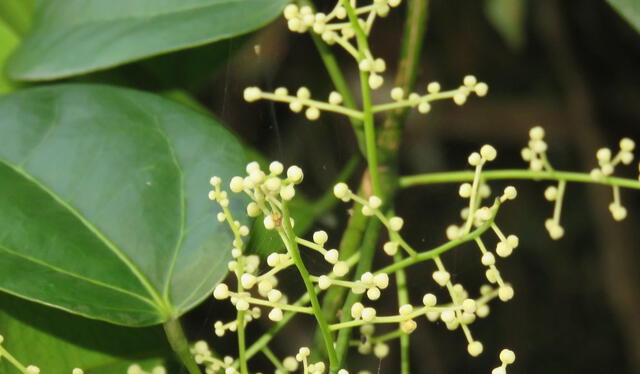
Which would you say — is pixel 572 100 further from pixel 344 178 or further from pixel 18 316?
pixel 18 316

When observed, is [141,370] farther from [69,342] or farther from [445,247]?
[445,247]

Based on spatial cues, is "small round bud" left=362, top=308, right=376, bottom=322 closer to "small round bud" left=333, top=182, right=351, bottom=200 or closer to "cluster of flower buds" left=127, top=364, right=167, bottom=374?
"small round bud" left=333, top=182, right=351, bottom=200

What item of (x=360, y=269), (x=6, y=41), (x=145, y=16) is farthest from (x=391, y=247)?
(x=6, y=41)

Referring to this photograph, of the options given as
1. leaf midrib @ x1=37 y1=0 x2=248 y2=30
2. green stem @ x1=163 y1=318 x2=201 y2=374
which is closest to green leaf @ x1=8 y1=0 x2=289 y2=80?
leaf midrib @ x1=37 y1=0 x2=248 y2=30

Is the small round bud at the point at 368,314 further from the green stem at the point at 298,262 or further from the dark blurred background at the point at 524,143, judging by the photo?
the dark blurred background at the point at 524,143

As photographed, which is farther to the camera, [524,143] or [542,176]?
[524,143]

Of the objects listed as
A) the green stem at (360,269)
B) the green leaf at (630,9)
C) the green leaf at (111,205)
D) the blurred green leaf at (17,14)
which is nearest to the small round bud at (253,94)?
the green leaf at (111,205)
